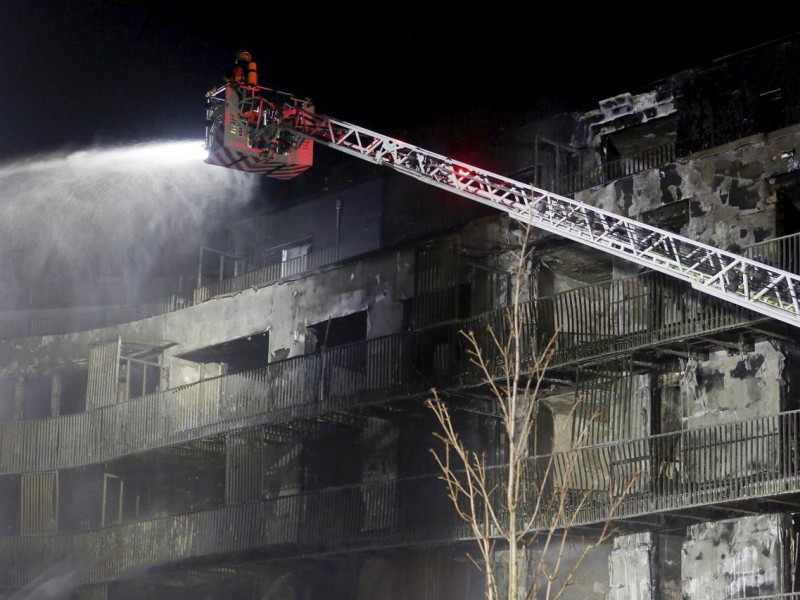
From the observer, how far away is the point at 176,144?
1618 inches

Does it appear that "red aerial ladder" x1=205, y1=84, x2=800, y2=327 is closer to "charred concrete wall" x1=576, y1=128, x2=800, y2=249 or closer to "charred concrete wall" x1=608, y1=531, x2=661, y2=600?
"charred concrete wall" x1=576, y1=128, x2=800, y2=249

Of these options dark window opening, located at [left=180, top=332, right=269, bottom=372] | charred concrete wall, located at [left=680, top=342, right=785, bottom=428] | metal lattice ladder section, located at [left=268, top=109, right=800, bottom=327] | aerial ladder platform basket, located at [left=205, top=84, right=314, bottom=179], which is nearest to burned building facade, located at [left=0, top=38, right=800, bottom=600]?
charred concrete wall, located at [left=680, top=342, right=785, bottom=428]

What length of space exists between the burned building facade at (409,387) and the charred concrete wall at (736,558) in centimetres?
6

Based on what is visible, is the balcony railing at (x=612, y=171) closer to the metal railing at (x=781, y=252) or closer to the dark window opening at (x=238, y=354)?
the metal railing at (x=781, y=252)

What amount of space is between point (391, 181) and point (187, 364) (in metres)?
9.88

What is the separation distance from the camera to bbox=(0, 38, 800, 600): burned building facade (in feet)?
109

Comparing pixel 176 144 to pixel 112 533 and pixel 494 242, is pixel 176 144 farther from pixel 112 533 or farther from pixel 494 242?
pixel 112 533

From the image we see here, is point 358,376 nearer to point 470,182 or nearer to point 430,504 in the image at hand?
point 430,504

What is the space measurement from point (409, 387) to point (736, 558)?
985 centimetres

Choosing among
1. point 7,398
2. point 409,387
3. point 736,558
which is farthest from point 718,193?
point 7,398

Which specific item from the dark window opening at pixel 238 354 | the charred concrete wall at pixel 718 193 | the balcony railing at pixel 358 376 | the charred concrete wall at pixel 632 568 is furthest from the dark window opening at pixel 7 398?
the charred concrete wall at pixel 632 568

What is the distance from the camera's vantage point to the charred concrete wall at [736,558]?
32.0m

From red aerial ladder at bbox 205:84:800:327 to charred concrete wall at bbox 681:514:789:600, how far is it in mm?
4980

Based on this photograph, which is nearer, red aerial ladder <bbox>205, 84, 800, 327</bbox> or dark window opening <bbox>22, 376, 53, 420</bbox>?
red aerial ladder <bbox>205, 84, 800, 327</bbox>
